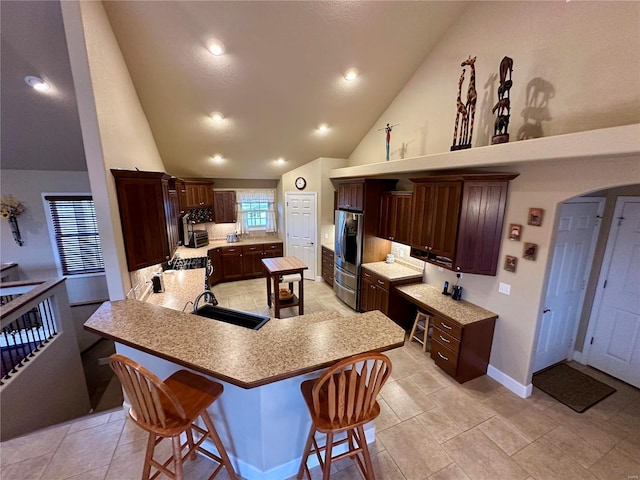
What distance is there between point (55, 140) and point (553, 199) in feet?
21.2

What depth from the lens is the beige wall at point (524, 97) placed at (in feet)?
6.88

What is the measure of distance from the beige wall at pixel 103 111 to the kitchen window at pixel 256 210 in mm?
4166

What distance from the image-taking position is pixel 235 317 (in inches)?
90.9

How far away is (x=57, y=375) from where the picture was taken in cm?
320

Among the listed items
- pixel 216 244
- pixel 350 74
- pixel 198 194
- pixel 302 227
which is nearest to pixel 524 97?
pixel 350 74

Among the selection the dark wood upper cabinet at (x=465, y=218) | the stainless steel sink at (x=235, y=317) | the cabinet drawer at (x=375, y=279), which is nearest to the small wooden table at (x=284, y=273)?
the cabinet drawer at (x=375, y=279)

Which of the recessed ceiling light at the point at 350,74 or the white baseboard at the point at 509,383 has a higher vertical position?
the recessed ceiling light at the point at 350,74

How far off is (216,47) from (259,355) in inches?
130

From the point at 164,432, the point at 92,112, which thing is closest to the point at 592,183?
the point at 164,432

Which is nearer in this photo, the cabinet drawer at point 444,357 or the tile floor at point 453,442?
the tile floor at point 453,442

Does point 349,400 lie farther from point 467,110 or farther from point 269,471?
point 467,110

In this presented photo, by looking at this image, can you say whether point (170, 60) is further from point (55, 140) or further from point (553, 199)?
point (553, 199)

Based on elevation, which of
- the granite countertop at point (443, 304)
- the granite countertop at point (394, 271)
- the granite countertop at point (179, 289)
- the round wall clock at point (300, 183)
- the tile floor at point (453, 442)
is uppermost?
the round wall clock at point (300, 183)

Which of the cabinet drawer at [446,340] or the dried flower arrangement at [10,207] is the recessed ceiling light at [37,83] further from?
the cabinet drawer at [446,340]
